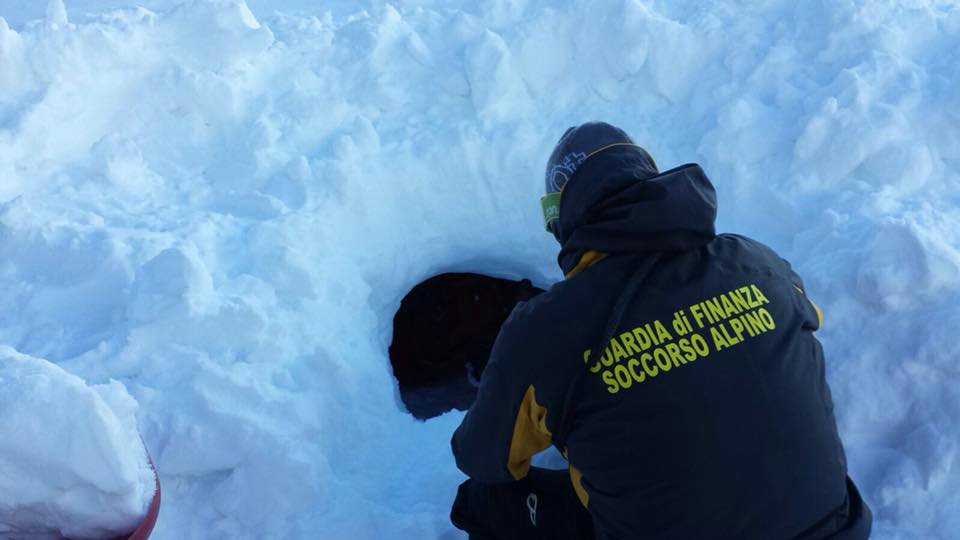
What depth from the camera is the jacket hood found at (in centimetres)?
165

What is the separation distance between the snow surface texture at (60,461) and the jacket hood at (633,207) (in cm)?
128

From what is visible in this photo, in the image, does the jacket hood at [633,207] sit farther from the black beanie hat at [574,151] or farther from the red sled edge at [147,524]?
the red sled edge at [147,524]

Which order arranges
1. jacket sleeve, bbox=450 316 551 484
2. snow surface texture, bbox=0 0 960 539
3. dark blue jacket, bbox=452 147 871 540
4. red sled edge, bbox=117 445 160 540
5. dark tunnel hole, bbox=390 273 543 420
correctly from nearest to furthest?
dark blue jacket, bbox=452 147 871 540 < jacket sleeve, bbox=450 316 551 484 < red sled edge, bbox=117 445 160 540 < snow surface texture, bbox=0 0 960 539 < dark tunnel hole, bbox=390 273 543 420

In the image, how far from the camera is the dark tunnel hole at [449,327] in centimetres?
505

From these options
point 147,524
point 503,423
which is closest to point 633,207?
point 503,423

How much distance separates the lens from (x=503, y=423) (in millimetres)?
1859

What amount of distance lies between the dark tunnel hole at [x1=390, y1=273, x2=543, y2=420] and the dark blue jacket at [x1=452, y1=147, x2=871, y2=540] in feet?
10.4

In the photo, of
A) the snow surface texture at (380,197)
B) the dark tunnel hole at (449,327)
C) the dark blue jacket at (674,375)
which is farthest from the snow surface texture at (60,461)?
the dark tunnel hole at (449,327)

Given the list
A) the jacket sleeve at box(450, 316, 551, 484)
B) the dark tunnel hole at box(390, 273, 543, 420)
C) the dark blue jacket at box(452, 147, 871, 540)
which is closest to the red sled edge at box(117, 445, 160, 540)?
the jacket sleeve at box(450, 316, 551, 484)

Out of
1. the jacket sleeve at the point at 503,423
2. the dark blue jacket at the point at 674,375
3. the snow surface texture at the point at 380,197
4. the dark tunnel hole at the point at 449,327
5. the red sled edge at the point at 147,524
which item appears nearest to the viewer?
the dark blue jacket at the point at 674,375

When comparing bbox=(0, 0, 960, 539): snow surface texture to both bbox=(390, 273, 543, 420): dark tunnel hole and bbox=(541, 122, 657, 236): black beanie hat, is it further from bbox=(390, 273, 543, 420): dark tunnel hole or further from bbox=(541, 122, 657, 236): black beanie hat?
bbox=(541, 122, 657, 236): black beanie hat

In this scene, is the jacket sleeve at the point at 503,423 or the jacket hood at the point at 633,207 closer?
the jacket hood at the point at 633,207

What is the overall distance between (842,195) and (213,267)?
2831mm

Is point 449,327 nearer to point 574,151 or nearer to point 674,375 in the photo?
point 574,151
